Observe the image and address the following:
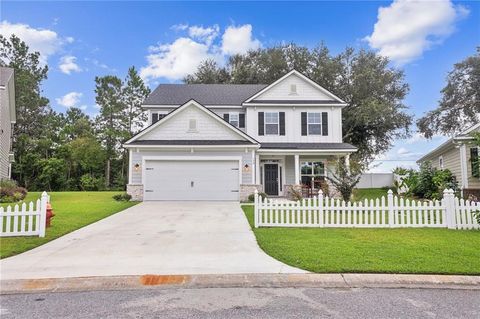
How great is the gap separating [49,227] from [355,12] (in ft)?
46.8

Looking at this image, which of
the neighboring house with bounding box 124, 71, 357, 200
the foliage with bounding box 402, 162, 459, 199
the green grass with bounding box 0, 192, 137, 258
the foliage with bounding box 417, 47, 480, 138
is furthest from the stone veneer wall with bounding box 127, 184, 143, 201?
the foliage with bounding box 417, 47, 480, 138

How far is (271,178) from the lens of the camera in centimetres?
1986

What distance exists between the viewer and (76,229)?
897 centimetres

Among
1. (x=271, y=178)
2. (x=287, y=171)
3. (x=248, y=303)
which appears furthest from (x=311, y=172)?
(x=248, y=303)

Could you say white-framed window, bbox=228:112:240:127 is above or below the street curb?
above

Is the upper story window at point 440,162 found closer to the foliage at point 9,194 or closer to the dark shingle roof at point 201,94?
the dark shingle roof at point 201,94

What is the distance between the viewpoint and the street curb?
4.55 meters

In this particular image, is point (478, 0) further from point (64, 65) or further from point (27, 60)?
point (27, 60)

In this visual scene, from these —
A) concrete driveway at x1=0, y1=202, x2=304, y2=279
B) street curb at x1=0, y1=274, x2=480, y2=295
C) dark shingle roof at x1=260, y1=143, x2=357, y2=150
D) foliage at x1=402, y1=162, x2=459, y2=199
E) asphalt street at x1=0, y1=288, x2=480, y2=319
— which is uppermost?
dark shingle roof at x1=260, y1=143, x2=357, y2=150

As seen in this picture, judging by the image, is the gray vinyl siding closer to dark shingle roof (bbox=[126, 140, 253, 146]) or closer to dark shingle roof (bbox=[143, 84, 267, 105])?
dark shingle roof (bbox=[126, 140, 253, 146])

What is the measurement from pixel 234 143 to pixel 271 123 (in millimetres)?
4399

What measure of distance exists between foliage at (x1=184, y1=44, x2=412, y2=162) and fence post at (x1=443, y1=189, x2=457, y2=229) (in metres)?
17.9

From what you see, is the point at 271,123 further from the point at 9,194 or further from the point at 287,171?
the point at 9,194

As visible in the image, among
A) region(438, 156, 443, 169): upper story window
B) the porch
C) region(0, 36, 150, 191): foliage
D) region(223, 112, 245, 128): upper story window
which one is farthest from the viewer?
region(0, 36, 150, 191): foliage
